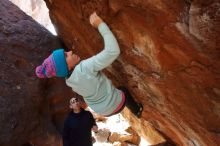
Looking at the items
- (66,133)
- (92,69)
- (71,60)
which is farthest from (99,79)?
(66,133)

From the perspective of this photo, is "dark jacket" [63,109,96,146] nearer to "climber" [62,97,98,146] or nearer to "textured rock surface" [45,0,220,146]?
"climber" [62,97,98,146]

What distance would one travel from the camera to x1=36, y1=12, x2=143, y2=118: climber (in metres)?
2.96

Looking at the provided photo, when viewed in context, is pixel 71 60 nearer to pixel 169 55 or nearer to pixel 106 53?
pixel 106 53

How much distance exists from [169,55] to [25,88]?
2900mm

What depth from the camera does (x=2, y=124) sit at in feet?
15.7

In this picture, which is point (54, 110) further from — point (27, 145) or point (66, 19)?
point (66, 19)

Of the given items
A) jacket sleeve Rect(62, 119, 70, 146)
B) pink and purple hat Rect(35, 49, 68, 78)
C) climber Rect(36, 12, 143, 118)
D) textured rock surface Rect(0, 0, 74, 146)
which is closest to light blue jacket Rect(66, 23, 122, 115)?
climber Rect(36, 12, 143, 118)

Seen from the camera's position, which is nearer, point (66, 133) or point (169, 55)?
point (169, 55)

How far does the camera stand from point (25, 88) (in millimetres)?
5125

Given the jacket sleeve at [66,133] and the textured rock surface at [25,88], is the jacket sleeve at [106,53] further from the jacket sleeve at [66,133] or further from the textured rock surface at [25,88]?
the textured rock surface at [25,88]

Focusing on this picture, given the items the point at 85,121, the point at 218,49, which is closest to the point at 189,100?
the point at 218,49

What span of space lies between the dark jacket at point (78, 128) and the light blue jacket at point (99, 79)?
0.38 m

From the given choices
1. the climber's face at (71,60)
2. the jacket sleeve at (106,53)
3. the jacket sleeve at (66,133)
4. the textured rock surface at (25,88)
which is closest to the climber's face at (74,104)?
the jacket sleeve at (66,133)

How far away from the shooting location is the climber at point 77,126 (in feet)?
12.4
